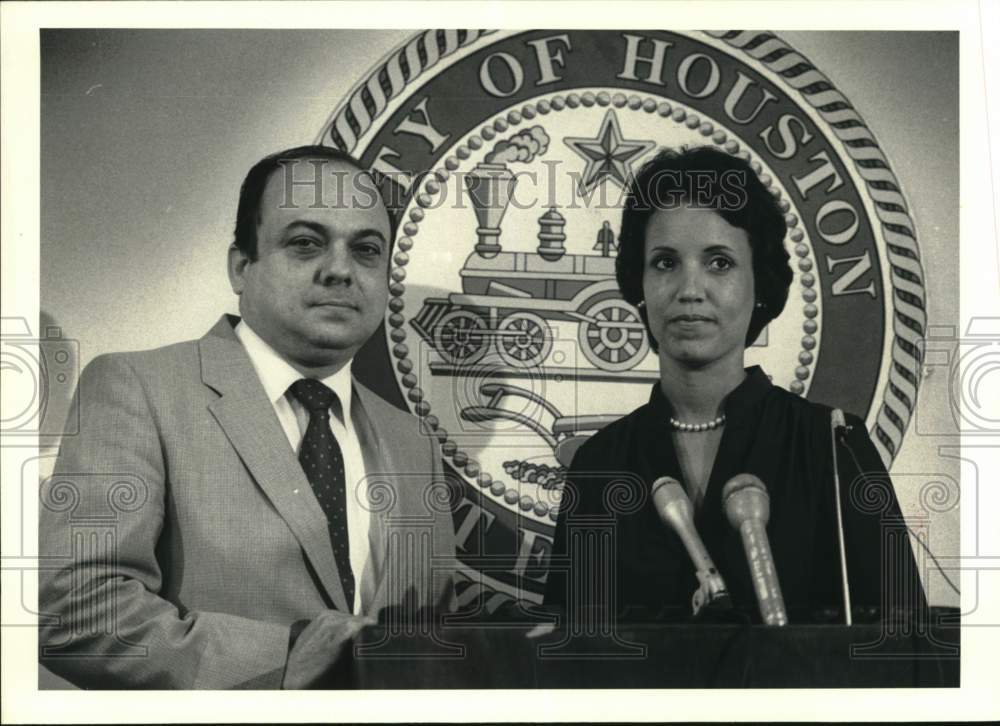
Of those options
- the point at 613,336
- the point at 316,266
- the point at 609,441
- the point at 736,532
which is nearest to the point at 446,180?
the point at 316,266

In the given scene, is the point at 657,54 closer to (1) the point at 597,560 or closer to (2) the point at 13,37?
(1) the point at 597,560

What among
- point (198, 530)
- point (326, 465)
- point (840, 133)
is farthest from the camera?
point (840, 133)

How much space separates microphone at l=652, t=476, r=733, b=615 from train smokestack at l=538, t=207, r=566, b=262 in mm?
712

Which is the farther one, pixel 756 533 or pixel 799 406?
pixel 799 406

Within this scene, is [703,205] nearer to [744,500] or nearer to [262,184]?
[744,500]

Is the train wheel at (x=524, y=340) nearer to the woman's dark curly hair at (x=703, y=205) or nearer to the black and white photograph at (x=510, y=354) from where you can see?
the black and white photograph at (x=510, y=354)

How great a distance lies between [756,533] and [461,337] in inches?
39.3

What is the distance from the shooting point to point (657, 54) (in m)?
4.57

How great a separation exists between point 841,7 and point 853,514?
1473 millimetres

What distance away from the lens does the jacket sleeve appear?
4.32 m

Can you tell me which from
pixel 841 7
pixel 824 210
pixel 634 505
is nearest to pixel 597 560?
pixel 634 505

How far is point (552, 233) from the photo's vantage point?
14.9 ft

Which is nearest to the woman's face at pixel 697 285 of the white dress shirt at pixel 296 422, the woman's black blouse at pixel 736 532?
the woman's black blouse at pixel 736 532

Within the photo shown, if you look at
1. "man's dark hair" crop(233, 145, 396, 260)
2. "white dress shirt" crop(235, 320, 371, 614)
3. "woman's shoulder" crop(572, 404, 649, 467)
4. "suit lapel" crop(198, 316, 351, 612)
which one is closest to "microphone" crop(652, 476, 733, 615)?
"woman's shoulder" crop(572, 404, 649, 467)
